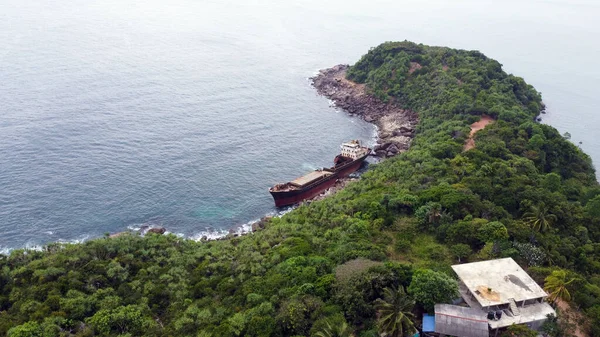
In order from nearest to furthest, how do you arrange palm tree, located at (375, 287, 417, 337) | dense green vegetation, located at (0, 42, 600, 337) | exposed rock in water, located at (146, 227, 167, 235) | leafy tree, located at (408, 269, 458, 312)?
1. palm tree, located at (375, 287, 417, 337)
2. leafy tree, located at (408, 269, 458, 312)
3. dense green vegetation, located at (0, 42, 600, 337)
4. exposed rock in water, located at (146, 227, 167, 235)

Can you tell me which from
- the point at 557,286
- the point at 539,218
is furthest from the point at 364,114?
the point at 557,286

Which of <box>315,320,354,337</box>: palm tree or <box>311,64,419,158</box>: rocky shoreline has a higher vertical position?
<box>311,64,419,158</box>: rocky shoreline

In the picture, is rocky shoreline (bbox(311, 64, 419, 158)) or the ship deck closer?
the ship deck

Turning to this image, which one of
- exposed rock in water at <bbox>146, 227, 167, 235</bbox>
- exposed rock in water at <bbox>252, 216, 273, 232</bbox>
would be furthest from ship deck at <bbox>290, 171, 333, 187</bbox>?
exposed rock in water at <bbox>146, 227, 167, 235</bbox>

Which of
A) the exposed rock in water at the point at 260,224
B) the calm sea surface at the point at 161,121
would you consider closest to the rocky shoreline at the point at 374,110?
the calm sea surface at the point at 161,121

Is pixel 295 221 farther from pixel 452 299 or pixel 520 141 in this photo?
pixel 520 141

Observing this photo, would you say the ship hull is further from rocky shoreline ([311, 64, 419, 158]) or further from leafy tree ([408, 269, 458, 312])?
leafy tree ([408, 269, 458, 312])

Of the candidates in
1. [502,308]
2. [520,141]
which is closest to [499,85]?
[520,141]
